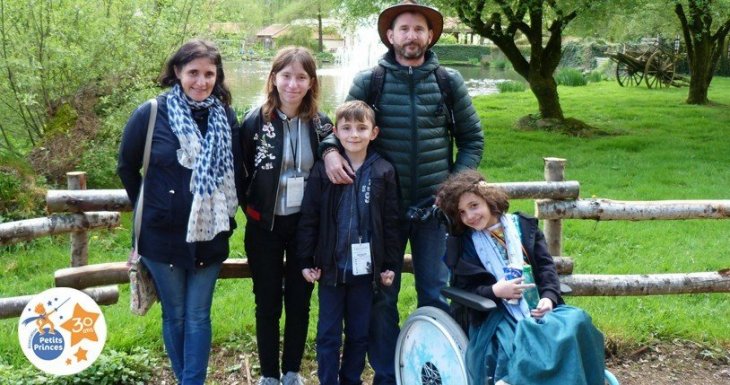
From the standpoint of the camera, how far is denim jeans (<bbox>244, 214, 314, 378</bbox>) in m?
3.38

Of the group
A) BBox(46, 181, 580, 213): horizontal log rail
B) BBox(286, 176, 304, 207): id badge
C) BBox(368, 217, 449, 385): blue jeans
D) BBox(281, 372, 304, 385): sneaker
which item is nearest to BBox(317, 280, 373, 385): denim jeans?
BBox(368, 217, 449, 385): blue jeans

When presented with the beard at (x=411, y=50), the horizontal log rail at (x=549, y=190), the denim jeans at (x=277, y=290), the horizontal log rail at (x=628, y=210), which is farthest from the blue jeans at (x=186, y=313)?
the horizontal log rail at (x=628, y=210)

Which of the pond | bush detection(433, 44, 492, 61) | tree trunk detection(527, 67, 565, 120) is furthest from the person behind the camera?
bush detection(433, 44, 492, 61)

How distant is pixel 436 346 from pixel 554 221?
155 cm

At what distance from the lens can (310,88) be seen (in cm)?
335

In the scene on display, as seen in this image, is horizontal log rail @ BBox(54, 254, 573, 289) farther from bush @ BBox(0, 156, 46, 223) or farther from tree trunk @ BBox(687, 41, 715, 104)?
tree trunk @ BBox(687, 41, 715, 104)

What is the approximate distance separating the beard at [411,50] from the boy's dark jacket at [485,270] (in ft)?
2.86

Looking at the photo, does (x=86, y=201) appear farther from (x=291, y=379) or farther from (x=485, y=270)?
(x=485, y=270)

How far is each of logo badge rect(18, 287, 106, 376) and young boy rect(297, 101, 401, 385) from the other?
1.06m

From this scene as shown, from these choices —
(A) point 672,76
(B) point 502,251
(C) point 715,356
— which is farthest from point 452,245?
(A) point 672,76

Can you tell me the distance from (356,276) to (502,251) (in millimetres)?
678

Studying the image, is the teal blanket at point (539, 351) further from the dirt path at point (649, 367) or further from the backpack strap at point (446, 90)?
the dirt path at point (649, 367)

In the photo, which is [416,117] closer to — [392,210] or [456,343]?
[392,210]

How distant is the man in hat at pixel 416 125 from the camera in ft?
11.2
